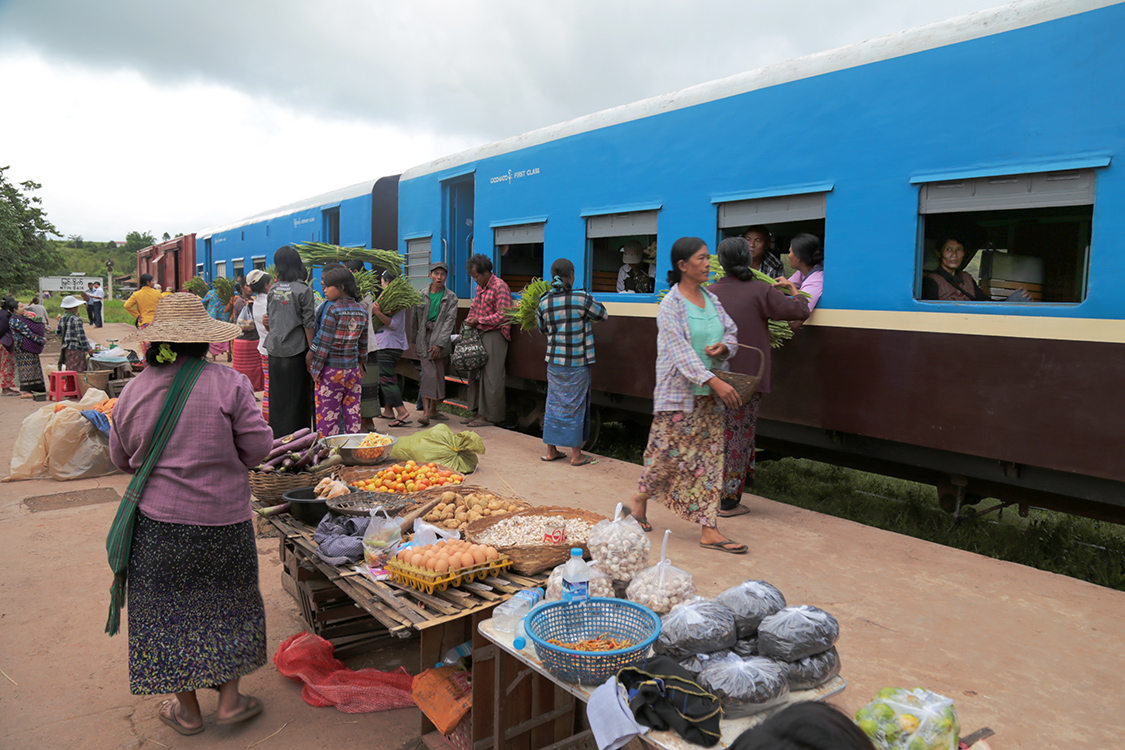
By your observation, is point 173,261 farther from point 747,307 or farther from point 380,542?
point 380,542

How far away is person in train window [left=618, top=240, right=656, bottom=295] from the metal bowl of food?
2.54 m

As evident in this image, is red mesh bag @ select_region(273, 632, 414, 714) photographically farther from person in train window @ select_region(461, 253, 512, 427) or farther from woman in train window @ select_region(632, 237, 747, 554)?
person in train window @ select_region(461, 253, 512, 427)

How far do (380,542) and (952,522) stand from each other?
445 cm

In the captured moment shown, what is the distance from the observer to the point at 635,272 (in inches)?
259

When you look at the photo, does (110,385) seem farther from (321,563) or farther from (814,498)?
(814,498)

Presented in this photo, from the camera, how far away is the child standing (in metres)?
A: 5.69

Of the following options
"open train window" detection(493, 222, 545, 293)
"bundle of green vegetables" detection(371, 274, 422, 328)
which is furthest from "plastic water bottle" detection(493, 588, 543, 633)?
"bundle of green vegetables" detection(371, 274, 422, 328)

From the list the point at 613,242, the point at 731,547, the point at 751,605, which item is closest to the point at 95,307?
the point at 613,242

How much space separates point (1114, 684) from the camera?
2.84 m

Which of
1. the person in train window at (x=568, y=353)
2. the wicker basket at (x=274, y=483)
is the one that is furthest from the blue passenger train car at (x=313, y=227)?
the wicker basket at (x=274, y=483)

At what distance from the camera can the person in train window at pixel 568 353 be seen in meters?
6.16

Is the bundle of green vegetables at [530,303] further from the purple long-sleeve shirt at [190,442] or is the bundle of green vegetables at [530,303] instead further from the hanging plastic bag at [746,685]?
the hanging plastic bag at [746,685]

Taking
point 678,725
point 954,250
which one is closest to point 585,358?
point 954,250

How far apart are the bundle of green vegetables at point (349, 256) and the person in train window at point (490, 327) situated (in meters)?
1.57
